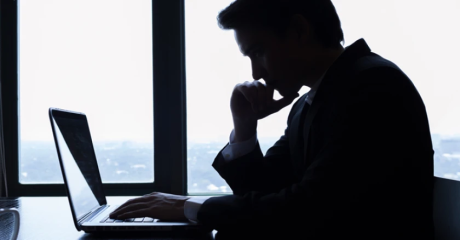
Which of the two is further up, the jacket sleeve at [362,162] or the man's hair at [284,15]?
the man's hair at [284,15]

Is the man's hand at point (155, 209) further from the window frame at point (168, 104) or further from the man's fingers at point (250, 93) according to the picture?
the window frame at point (168, 104)

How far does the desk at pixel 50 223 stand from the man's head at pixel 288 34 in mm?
535

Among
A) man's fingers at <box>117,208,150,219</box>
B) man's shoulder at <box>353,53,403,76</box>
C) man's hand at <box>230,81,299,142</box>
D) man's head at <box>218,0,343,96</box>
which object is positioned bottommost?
man's fingers at <box>117,208,150,219</box>

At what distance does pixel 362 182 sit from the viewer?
2.52 feet

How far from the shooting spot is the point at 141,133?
7.11 ft

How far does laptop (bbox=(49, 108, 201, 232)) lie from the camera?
88 cm

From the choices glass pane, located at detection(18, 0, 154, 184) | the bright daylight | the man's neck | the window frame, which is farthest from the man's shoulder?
glass pane, located at detection(18, 0, 154, 184)

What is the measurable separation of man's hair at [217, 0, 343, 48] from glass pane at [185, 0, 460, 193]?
98cm

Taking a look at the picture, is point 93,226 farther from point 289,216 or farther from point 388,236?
point 388,236

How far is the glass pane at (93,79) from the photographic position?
85.6 inches

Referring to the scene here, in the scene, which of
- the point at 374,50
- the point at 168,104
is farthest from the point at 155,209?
the point at 374,50

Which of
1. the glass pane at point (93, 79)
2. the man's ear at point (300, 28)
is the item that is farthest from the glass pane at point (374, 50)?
the man's ear at point (300, 28)

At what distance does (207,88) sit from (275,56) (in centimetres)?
107

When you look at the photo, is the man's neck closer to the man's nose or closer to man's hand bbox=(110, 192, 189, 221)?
the man's nose
